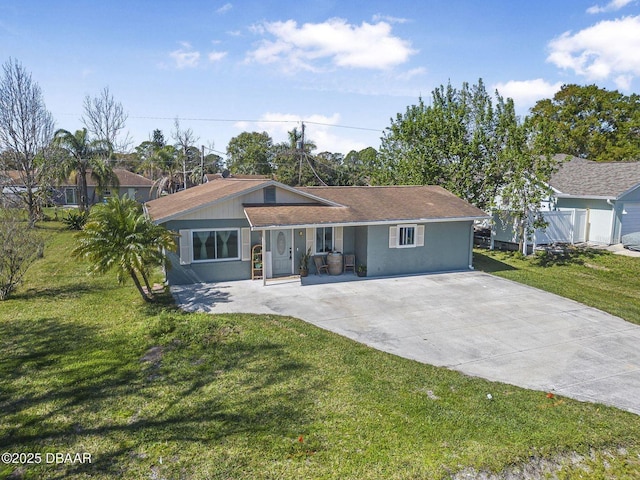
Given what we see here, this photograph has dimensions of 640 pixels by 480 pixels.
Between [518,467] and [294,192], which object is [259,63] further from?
[518,467]

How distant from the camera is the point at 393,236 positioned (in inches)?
651

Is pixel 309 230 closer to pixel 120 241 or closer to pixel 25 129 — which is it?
pixel 120 241

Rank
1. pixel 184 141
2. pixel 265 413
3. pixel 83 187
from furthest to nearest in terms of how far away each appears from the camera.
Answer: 1. pixel 184 141
2. pixel 83 187
3. pixel 265 413

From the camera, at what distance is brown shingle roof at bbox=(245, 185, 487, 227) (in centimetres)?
1474

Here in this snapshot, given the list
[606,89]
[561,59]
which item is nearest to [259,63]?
[561,59]

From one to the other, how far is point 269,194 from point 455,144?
1253 cm

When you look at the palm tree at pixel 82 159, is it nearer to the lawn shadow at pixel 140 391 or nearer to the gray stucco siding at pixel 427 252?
the gray stucco siding at pixel 427 252

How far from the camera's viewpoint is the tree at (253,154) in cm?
5312

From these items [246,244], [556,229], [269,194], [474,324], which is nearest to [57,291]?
[246,244]

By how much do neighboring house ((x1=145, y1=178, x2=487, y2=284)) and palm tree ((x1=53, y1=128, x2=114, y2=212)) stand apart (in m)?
20.1

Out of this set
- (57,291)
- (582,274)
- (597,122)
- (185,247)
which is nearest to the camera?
(57,291)

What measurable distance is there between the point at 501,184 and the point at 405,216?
9.40m

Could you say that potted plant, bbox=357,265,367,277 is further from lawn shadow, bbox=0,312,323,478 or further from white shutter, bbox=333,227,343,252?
lawn shadow, bbox=0,312,323,478

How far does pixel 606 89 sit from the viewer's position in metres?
41.5
